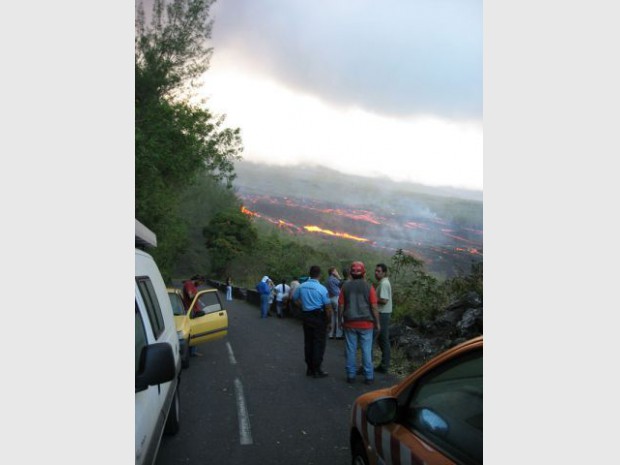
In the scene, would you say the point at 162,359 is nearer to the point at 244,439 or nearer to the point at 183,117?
the point at 244,439

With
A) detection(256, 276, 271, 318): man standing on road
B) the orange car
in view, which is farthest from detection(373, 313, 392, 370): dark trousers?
detection(256, 276, 271, 318): man standing on road

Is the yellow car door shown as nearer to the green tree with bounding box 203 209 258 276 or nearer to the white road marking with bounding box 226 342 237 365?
the white road marking with bounding box 226 342 237 365

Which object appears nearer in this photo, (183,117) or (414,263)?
(414,263)

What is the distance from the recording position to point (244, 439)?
5.84 meters

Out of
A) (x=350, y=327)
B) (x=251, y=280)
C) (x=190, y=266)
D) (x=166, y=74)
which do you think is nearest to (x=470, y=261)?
(x=350, y=327)

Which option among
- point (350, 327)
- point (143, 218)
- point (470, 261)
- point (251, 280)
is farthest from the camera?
point (251, 280)

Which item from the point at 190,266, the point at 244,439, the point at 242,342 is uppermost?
the point at 244,439

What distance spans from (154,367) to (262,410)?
15.9 ft

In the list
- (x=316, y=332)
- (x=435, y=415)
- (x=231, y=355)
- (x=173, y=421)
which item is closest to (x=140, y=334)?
(x=435, y=415)

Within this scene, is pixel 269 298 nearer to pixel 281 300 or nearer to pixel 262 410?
pixel 281 300

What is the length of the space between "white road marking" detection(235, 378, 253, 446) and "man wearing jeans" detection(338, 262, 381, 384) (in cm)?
178

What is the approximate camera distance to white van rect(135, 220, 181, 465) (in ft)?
8.15

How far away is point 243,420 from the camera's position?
6566 millimetres

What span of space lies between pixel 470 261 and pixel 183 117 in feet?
39.6
